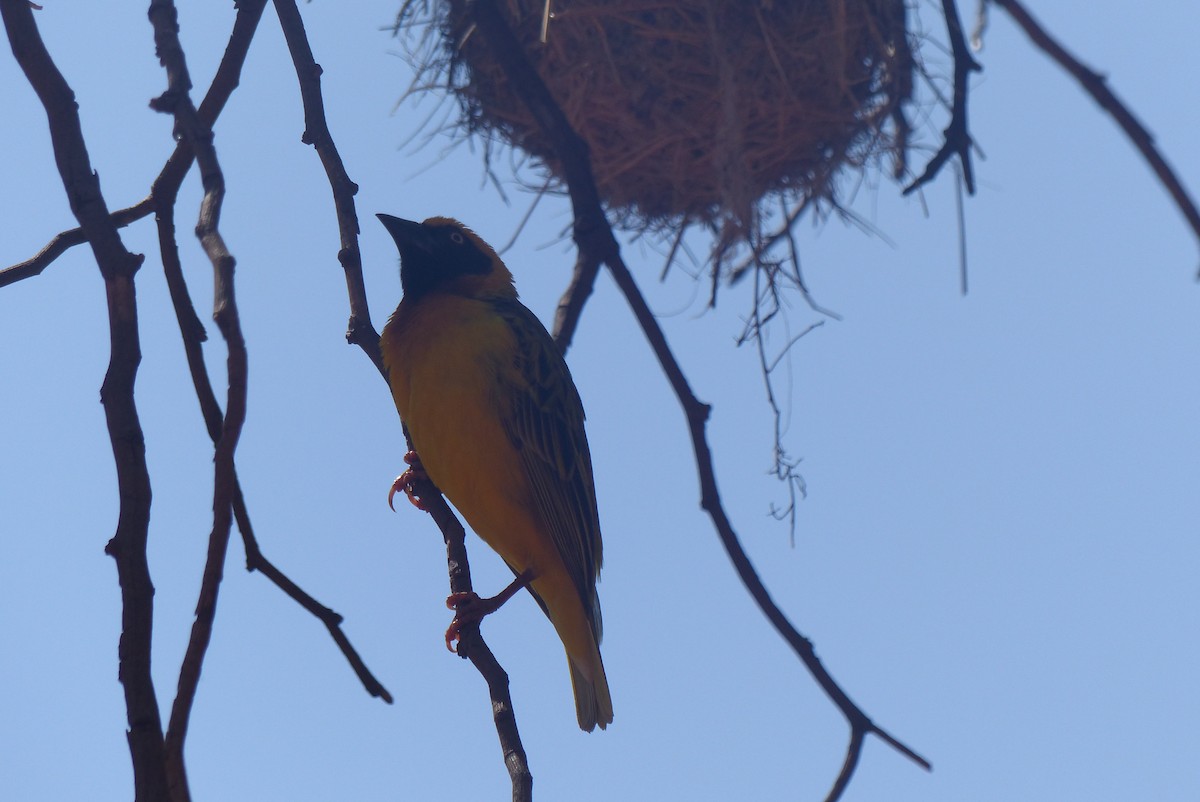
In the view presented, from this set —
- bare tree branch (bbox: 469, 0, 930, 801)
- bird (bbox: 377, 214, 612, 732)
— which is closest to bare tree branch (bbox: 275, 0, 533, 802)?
bare tree branch (bbox: 469, 0, 930, 801)

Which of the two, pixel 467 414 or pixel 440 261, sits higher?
pixel 440 261

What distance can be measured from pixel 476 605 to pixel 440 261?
3.54ft

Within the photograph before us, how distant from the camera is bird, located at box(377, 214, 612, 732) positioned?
2658 millimetres

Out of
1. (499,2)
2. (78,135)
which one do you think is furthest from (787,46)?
(78,135)

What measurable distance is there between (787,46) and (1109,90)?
2790 mm

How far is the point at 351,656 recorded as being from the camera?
131 centimetres

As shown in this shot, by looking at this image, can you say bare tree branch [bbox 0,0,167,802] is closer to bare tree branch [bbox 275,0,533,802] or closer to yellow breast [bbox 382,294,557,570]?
bare tree branch [bbox 275,0,533,802]

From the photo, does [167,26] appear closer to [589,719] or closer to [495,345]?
[495,345]

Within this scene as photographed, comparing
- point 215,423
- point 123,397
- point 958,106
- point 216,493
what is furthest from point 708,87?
point 216,493

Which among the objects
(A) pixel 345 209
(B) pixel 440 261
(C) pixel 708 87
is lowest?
(A) pixel 345 209

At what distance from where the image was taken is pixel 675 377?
71.1 inches

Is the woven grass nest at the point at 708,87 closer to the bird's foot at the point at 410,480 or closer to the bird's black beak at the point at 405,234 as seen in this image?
the bird's black beak at the point at 405,234

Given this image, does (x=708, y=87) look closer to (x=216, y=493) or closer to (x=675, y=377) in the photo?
(x=675, y=377)

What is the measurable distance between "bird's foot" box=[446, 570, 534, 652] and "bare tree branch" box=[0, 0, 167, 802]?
3.79 feet
